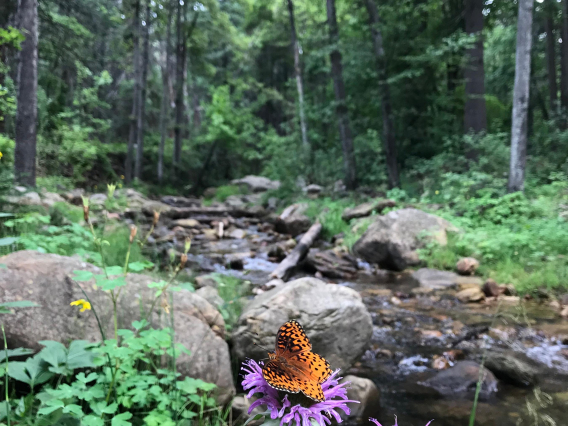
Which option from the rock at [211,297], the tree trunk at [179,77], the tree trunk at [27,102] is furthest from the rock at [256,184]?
the rock at [211,297]

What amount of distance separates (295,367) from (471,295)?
5.81 metres

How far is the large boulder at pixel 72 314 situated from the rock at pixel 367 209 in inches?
311

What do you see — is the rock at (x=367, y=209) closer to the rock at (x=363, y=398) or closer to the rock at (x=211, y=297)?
the rock at (x=211, y=297)

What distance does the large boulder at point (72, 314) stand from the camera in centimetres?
236

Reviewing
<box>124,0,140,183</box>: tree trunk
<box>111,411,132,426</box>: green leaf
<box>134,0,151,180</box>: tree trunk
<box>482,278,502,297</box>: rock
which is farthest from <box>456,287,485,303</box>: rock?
<box>134,0,151,180</box>: tree trunk

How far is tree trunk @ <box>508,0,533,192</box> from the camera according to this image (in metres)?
8.09

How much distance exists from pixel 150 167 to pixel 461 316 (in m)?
19.1

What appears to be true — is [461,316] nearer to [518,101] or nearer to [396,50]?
[518,101]

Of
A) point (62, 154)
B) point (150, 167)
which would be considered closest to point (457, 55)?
point (62, 154)

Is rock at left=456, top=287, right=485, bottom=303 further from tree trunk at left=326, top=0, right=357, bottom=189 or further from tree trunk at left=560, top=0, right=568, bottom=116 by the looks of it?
tree trunk at left=560, top=0, right=568, bottom=116

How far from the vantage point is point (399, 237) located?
8.06m

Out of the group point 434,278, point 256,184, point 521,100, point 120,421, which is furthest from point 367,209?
point 256,184

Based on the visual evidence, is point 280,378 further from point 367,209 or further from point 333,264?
point 367,209

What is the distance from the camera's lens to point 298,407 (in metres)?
0.80
